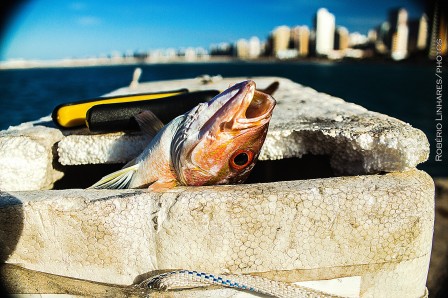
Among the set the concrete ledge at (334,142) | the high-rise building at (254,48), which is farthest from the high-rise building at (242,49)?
the concrete ledge at (334,142)

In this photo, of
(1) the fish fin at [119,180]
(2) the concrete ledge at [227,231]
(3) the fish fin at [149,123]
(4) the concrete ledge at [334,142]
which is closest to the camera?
(2) the concrete ledge at [227,231]

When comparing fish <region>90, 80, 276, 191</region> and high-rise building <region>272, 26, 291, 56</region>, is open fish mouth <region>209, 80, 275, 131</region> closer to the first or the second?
fish <region>90, 80, 276, 191</region>

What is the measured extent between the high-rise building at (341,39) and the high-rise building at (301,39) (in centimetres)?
859

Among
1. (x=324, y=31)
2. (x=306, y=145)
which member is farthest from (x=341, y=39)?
(x=306, y=145)

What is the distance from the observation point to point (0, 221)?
2.02 metres

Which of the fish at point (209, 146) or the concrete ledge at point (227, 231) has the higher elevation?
the fish at point (209, 146)

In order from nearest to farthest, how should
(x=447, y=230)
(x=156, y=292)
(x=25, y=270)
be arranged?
(x=156, y=292) → (x=25, y=270) → (x=447, y=230)

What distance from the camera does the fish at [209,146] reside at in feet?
6.54

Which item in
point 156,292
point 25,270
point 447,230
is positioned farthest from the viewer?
point 447,230

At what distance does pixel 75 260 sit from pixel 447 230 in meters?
6.34

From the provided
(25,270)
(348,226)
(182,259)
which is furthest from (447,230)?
(25,270)

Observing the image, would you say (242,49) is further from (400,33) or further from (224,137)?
(224,137)

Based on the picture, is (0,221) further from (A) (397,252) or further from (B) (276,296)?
(A) (397,252)

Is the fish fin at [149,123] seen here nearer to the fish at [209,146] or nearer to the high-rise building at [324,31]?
the fish at [209,146]
